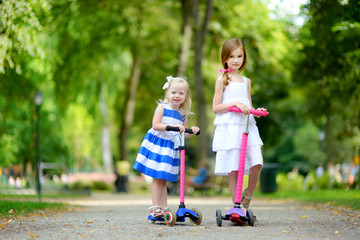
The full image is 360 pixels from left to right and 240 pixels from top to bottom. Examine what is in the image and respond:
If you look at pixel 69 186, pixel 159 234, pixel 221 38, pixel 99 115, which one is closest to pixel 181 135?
pixel 159 234

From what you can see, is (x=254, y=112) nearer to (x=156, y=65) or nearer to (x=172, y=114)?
(x=172, y=114)

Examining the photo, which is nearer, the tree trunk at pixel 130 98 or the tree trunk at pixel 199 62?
the tree trunk at pixel 199 62

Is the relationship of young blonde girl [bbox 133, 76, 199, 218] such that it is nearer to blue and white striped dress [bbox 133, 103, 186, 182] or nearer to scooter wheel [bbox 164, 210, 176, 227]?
blue and white striped dress [bbox 133, 103, 186, 182]

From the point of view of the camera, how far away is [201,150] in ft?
77.2

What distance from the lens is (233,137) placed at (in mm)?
7207

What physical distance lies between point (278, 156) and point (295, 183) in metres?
47.7

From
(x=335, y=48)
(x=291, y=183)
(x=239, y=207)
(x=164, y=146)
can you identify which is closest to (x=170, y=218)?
(x=239, y=207)

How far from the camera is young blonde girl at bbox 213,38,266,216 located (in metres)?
7.18

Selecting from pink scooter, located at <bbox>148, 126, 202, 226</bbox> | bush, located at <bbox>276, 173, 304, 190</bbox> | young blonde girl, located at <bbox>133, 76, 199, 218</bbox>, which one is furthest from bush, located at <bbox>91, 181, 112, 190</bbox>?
pink scooter, located at <bbox>148, 126, 202, 226</bbox>

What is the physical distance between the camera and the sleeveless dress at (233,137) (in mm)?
7168

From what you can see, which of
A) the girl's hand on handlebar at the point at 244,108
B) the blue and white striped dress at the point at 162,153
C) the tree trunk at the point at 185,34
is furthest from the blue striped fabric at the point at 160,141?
the tree trunk at the point at 185,34

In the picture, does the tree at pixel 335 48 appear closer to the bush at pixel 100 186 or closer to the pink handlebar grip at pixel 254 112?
the pink handlebar grip at pixel 254 112

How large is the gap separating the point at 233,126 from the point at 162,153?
0.93 metres

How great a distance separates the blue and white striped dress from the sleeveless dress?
516 millimetres
